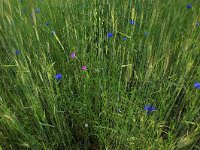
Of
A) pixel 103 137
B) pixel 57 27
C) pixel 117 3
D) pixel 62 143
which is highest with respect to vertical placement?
pixel 117 3

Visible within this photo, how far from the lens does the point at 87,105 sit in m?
1.28

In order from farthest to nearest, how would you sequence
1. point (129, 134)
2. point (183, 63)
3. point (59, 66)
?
point (59, 66), point (183, 63), point (129, 134)

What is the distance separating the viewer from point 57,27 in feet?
6.03

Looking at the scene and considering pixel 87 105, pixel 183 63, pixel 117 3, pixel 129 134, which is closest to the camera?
pixel 129 134

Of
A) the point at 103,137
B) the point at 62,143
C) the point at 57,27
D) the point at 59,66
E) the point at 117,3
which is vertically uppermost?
the point at 117,3

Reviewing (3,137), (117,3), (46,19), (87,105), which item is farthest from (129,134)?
(46,19)

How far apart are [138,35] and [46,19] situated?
2.29 ft

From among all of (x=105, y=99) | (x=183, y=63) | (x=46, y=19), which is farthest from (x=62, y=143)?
(x=46, y=19)

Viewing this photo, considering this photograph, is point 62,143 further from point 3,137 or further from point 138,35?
point 138,35

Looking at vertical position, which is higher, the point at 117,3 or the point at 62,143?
the point at 117,3

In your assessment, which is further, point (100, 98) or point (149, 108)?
point (100, 98)

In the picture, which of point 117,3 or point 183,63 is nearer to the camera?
point 183,63

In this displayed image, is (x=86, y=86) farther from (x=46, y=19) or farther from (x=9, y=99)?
(x=46, y=19)

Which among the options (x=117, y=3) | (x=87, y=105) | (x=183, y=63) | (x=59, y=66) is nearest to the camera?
(x=87, y=105)
